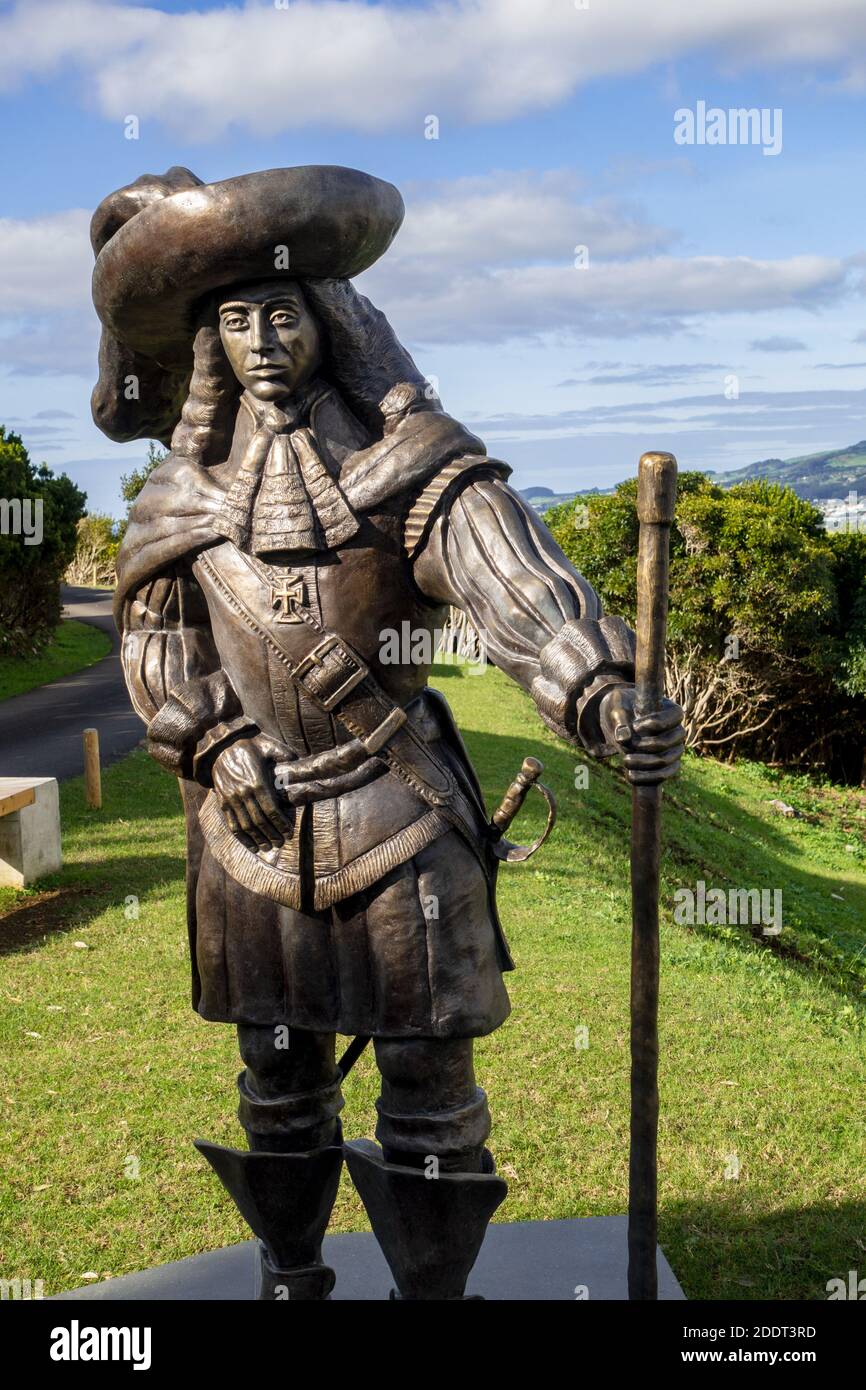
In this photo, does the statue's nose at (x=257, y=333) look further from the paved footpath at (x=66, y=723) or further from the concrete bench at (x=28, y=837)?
the paved footpath at (x=66, y=723)

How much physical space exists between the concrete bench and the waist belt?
20.8 ft

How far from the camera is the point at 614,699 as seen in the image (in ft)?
8.36

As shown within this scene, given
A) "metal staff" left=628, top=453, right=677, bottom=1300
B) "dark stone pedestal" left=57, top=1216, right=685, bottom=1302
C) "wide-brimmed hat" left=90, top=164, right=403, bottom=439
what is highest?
"wide-brimmed hat" left=90, top=164, right=403, bottom=439

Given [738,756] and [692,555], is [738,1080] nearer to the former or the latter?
[692,555]

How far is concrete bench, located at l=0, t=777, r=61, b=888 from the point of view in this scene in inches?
356

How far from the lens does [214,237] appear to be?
9.16 ft

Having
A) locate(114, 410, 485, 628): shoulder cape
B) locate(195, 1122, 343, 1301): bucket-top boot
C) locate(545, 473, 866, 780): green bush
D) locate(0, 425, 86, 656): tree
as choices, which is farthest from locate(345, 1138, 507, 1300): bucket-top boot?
locate(0, 425, 86, 656): tree

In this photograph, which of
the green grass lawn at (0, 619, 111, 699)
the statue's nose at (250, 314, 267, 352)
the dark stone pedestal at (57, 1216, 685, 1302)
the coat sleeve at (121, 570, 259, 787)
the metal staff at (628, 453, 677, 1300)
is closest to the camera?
the metal staff at (628, 453, 677, 1300)

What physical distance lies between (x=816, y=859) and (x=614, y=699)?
41.1 ft

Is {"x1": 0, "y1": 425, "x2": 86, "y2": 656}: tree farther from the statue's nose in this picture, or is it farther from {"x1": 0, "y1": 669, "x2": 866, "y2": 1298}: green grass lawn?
the statue's nose

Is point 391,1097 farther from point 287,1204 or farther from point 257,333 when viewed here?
point 257,333

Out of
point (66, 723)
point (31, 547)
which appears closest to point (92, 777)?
point (66, 723)

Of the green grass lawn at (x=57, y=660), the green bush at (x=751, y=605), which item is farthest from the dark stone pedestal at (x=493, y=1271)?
the green grass lawn at (x=57, y=660)

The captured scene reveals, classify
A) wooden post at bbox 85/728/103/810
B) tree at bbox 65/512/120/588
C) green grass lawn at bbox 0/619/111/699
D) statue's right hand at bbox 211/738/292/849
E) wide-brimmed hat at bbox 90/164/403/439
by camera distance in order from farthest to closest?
tree at bbox 65/512/120/588
green grass lawn at bbox 0/619/111/699
wooden post at bbox 85/728/103/810
statue's right hand at bbox 211/738/292/849
wide-brimmed hat at bbox 90/164/403/439
